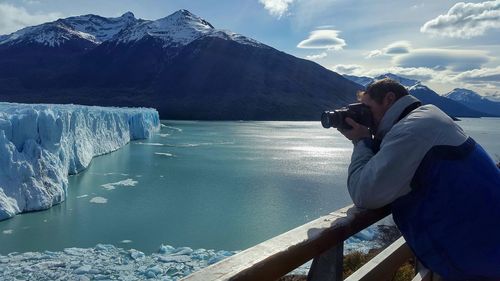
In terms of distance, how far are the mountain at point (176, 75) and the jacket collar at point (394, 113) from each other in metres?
76.7

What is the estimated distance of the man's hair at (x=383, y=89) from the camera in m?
1.59

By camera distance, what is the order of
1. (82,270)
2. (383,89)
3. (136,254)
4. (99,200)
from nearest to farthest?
(383,89) → (82,270) → (136,254) → (99,200)

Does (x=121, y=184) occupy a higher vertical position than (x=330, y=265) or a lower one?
lower

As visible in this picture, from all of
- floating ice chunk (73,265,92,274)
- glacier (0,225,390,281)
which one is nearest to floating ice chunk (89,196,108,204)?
glacier (0,225,390,281)

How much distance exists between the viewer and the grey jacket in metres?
1.30

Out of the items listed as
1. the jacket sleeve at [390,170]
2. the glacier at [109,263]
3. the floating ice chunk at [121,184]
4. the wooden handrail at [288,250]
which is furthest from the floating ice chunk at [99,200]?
the jacket sleeve at [390,170]

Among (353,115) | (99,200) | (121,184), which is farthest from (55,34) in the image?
(353,115)

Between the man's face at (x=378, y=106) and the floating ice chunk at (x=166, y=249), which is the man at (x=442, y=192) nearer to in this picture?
the man's face at (x=378, y=106)

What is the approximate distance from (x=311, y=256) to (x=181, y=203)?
464 inches

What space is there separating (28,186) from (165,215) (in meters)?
3.53

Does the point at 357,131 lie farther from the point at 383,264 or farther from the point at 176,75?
the point at 176,75

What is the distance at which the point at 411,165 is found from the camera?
131 cm

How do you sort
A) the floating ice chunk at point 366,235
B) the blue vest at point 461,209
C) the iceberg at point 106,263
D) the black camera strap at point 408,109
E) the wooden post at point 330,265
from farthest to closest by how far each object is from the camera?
1. the floating ice chunk at point 366,235
2. the iceberg at point 106,263
3. the black camera strap at point 408,109
4. the wooden post at point 330,265
5. the blue vest at point 461,209

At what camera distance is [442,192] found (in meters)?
1.27
